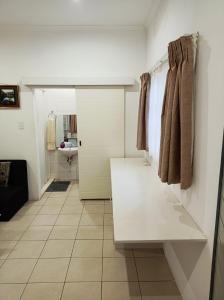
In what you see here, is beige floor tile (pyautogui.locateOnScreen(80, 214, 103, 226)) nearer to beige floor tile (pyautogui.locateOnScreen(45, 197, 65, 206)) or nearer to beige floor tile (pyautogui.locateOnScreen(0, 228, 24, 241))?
beige floor tile (pyautogui.locateOnScreen(45, 197, 65, 206))

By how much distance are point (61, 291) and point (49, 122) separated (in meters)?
3.57

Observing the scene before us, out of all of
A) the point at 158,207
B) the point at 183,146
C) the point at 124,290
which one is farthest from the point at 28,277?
the point at 183,146

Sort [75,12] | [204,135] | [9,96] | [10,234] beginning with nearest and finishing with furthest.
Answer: [204,135] < [10,234] < [75,12] < [9,96]

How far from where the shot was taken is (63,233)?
113 inches

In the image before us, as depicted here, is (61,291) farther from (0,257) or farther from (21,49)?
(21,49)

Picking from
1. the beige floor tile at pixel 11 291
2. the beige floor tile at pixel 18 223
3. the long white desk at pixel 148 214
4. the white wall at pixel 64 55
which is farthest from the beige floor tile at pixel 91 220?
Result: the white wall at pixel 64 55

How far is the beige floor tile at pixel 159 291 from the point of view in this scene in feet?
6.13

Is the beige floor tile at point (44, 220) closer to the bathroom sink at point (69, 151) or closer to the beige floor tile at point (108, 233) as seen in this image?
the beige floor tile at point (108, 233)

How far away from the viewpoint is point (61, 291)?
1928 millimetres

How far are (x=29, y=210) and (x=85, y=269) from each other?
5.75 ft

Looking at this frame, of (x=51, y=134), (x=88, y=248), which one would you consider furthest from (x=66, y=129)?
(x=88, y=248)

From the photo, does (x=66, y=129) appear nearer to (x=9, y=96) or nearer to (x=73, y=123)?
(x=73, y=123)

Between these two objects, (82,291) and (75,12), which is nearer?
(82,291)

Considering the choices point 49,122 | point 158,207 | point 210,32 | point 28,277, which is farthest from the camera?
point 49,122
